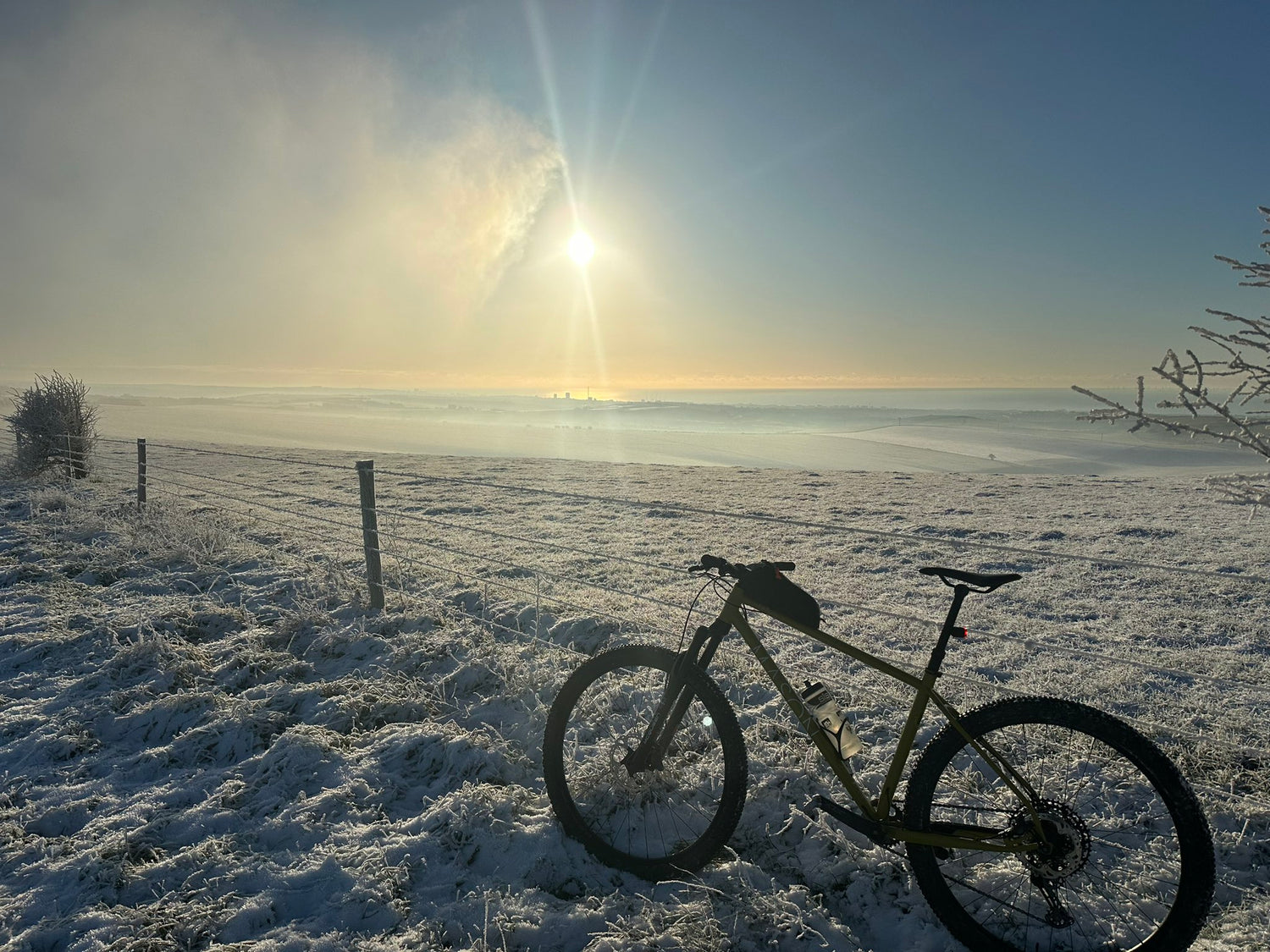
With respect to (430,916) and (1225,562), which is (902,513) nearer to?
(1225,562)

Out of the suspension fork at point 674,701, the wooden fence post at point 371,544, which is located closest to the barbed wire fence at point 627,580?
the wooden fence post at point 371,544

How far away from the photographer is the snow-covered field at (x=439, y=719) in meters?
2.77

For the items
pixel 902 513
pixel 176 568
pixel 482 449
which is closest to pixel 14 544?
pixel 176 568

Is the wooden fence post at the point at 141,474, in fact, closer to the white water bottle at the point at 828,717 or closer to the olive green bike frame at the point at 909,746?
the olive green bike frame at the point at 909,746

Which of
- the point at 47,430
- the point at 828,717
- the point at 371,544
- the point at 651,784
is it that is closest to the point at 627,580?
the point at 371,544

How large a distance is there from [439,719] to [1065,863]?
142 inches

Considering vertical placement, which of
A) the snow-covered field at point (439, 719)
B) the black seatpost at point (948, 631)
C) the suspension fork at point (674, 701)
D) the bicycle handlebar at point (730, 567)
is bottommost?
the snow-covered field at point (439, 719)

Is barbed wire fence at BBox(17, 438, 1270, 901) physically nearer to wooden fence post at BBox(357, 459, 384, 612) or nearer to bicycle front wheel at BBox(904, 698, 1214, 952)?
wooden fence post at BBox(357, 459, 384, 612)

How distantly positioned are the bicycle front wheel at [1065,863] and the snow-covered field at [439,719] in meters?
0.23

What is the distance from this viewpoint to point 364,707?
4508mm

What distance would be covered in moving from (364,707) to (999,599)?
7378 mm

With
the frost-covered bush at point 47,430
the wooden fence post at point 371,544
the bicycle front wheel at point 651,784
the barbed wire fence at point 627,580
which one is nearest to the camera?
the bicycle front wheel at point 651,784

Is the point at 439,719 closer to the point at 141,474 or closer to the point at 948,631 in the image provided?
the point at 948,631

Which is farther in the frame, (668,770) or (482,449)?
(482,449)
